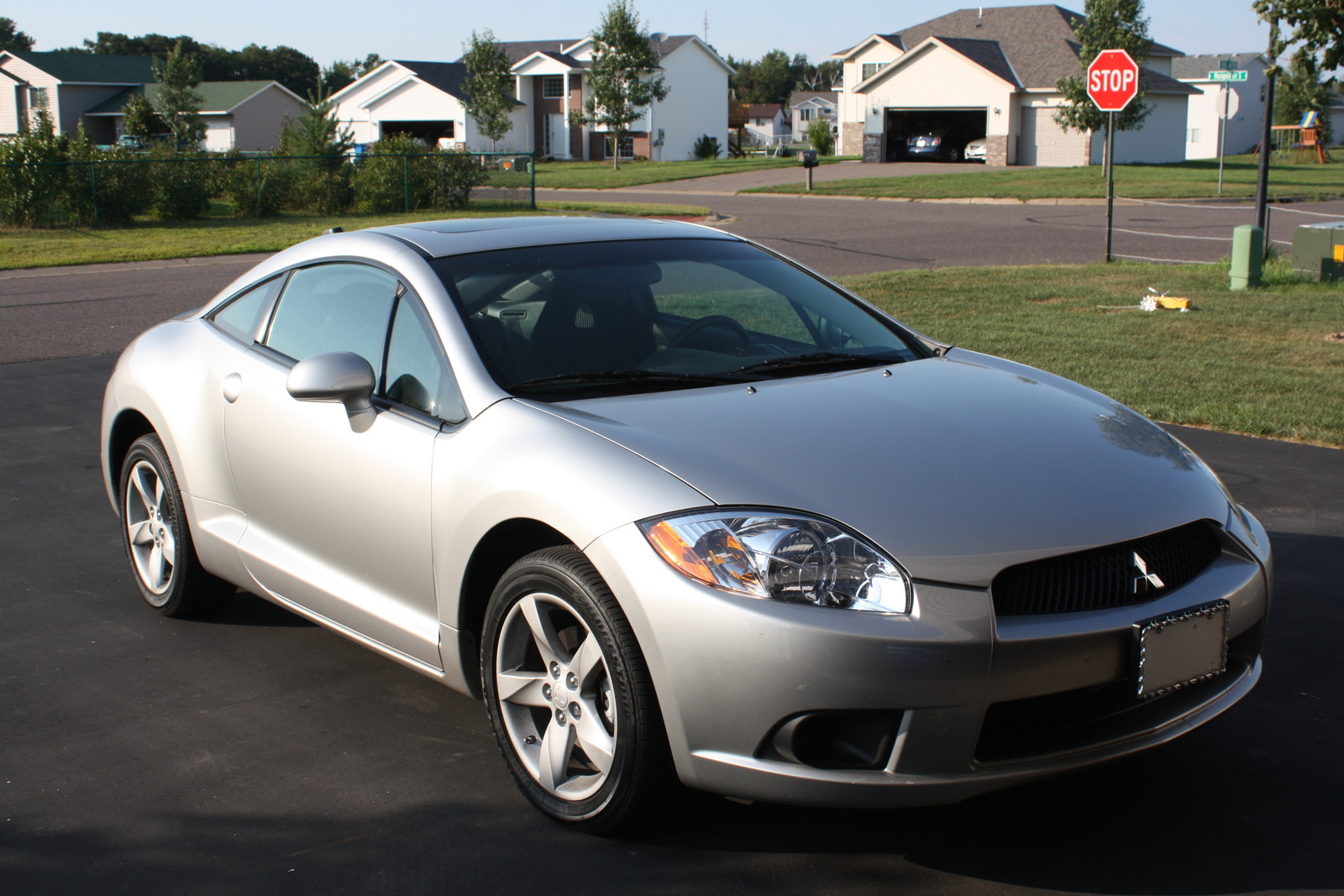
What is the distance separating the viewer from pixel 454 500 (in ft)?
11.4

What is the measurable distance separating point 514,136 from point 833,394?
7122 cm

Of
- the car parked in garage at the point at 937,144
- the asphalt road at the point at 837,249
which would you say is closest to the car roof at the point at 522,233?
the asphalt road at the point at 837,249

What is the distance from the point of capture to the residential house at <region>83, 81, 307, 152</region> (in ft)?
248

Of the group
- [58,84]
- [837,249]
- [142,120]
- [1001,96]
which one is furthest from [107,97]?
[837,249]

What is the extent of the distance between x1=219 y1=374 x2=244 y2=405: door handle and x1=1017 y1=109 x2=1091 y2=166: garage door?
50.4 meters

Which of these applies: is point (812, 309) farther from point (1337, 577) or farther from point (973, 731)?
point (1337, 577)

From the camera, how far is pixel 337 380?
373 cm

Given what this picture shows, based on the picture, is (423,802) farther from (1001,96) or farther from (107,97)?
(107,97)

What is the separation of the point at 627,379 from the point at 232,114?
262ft

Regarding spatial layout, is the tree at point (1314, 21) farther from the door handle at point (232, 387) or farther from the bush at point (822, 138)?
the bush at point (822, 138)

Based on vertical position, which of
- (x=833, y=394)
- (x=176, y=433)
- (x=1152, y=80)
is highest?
(x=1152, y=80)

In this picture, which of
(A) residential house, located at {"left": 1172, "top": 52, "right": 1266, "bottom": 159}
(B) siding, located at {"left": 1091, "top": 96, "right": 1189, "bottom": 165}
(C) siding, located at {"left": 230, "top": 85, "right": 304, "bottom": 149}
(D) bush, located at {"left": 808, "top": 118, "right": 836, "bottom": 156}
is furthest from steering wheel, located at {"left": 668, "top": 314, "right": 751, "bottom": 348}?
(C) siding, located at {"left": 230, "top": 85, "right": 304, "bottom": 149}

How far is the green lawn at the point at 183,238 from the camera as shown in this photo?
2058 centimetres

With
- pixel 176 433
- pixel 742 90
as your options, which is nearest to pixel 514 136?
pixel 176 433
